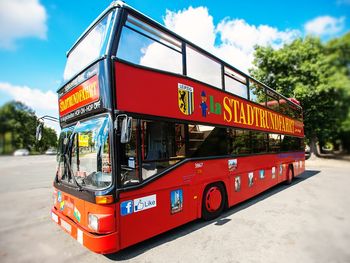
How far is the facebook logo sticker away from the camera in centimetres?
352

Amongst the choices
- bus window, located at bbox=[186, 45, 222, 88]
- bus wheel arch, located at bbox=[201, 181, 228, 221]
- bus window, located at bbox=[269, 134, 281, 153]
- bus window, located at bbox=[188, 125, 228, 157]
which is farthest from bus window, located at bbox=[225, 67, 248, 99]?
bus wheel arch, located at bbox=[201, 181, 228, 221]

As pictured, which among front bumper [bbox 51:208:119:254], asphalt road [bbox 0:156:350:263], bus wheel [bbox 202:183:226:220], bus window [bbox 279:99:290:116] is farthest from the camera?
bus window [bbox 279:99:290:116]

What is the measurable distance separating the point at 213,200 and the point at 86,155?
3.07 metres

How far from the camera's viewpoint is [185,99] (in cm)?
486

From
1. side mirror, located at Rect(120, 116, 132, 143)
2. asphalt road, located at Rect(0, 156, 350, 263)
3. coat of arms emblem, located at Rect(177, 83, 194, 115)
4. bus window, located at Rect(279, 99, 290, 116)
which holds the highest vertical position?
bus window, located at Rect(279, 99, 290, 116)

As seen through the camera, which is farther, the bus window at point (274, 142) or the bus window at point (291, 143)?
the bus window at point (291, 143)

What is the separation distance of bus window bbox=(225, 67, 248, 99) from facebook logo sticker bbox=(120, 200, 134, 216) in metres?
3.96

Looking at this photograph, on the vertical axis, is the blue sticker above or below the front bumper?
above

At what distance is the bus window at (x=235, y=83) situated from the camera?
6.33 metres

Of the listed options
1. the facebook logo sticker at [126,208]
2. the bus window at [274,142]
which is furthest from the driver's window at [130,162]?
the bus window at [274,142]

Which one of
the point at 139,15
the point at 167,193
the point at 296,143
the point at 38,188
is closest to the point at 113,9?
the point at 139,15

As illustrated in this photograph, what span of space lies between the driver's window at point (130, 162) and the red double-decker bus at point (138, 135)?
0.02 metres

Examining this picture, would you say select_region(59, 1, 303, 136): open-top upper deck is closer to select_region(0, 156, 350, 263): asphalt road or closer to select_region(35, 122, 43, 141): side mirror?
select_region(35, 122, 43, 141): side mirror

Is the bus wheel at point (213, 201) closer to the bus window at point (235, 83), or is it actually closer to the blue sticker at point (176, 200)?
the blue sticker at point (176, 200)
